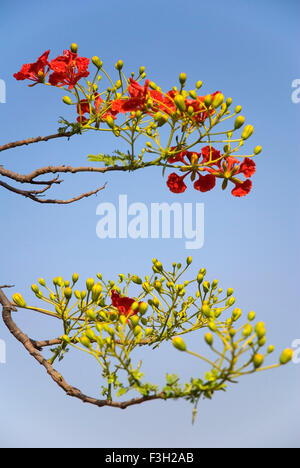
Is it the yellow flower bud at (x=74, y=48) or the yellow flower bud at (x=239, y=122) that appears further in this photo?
the yellow flower bud at (x=74, y=48)

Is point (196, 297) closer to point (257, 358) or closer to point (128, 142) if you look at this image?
point (128, 142)

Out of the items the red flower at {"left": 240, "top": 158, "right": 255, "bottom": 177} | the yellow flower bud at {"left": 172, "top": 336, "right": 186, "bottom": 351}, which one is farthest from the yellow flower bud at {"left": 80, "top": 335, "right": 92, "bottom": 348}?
the red flower at {"left": 240, "top": 158, "right": 255, "bottom": 177}

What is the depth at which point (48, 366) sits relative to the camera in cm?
175

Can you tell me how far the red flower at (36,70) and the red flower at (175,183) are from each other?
0.66m

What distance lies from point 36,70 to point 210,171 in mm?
819

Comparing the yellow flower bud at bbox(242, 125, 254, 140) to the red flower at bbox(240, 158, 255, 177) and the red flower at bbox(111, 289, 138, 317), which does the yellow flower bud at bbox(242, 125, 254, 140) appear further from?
the red flower at bbox(111, 289, 138, 317)

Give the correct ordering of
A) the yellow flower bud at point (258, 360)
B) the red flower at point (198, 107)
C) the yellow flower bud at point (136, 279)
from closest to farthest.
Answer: the yellow flower bud at point (258, 360), the red flower at point (198, 107), the yellow flower bud at point (136, 279)

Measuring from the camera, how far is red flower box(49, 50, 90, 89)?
1861mm

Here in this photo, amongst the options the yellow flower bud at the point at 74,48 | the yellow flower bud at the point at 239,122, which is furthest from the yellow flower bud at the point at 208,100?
the yellow flower bud at the point at 74,48

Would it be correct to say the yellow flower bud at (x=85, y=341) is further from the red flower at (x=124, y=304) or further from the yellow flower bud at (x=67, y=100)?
the yellow flower bud at (x=67, y=100)

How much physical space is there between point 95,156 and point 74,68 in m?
0.38

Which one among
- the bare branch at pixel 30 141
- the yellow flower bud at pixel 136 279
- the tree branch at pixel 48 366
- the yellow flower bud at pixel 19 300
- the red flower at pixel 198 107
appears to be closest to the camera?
the tree branch at pixel 48 366

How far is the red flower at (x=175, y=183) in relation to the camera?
6.44ft
